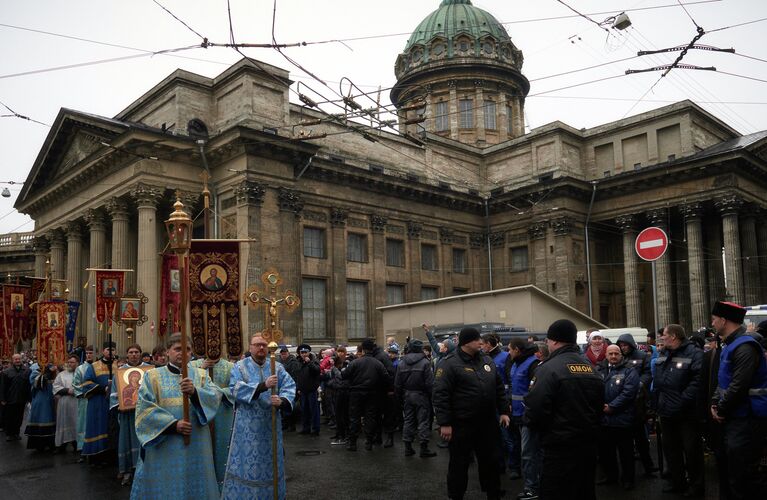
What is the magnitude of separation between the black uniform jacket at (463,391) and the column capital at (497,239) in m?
31.8

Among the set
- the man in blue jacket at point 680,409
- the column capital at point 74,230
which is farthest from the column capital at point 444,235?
the man in blue jacket at point 680,409

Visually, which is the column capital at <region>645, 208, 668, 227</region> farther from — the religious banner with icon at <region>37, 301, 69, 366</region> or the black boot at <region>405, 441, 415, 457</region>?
the religious banner with icon at <region>37, 301, 69, 366</region>

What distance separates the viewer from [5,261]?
5000 cm

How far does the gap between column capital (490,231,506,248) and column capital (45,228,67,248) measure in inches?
924

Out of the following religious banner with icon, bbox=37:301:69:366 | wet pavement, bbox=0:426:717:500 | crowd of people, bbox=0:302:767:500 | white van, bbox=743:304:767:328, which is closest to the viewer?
crowd of people, bbox=0:302:767:500

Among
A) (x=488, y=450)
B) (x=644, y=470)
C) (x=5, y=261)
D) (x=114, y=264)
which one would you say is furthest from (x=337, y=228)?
(x=5, y=261)

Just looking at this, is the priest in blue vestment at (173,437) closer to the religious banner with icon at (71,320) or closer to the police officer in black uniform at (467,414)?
the police officer in black uniform at (467,414)

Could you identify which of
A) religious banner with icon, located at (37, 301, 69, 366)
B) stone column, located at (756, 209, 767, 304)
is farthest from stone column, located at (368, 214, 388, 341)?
stone column, located at (756, 209, 767, 304)

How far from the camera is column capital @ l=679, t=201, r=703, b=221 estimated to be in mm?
33006

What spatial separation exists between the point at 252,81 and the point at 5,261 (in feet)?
105

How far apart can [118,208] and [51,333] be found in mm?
14817

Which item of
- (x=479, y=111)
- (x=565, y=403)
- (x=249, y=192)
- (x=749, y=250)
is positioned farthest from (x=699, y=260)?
(x=565, y=403)

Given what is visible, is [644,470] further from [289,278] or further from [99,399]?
[289,278]

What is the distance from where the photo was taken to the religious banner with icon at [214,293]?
869 centimetres
